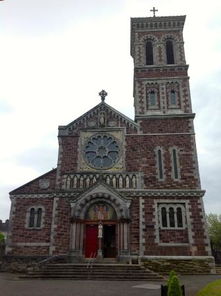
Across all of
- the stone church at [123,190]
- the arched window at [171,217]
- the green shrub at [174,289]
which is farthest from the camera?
the arched window at [171,217]

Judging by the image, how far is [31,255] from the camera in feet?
73.6

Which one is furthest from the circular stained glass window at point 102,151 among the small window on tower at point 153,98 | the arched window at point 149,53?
the arched window at point 149,53

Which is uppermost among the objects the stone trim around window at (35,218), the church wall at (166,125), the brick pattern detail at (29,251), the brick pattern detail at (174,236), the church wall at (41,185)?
the church wall at (166,125)

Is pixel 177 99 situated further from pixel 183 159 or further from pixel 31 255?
pixel 31 255

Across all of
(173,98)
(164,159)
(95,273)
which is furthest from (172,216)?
(173,98)

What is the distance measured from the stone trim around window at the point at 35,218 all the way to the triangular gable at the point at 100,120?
264 inches

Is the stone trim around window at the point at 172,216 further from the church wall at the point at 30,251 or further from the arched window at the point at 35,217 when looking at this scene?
the arched window at the point at 35,217

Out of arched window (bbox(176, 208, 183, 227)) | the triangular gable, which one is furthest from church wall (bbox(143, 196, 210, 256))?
the triangular gable

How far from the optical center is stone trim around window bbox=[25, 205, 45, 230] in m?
23.5

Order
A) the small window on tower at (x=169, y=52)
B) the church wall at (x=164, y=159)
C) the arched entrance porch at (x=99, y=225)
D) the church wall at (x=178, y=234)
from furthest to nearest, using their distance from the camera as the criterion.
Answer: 1. the small window on tower at (x=169, y=52)
2. the church wall at (x=164, y=159)
3. the arched entrance porch at (x=99, y=225)
4. the church wall at (x=178, y=234)

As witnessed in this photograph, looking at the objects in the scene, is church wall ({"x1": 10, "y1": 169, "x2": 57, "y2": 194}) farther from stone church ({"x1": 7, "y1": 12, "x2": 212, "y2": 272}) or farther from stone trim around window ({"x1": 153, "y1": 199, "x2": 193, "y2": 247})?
stone trim around window ({"x1": 153, "y1": 199, "x2": 193, "y2": 247})

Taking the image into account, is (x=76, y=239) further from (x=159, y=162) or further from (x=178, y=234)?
(x=159, y=162)

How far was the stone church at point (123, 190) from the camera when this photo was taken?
73.1ft

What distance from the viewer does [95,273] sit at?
18125 millimetres
